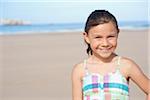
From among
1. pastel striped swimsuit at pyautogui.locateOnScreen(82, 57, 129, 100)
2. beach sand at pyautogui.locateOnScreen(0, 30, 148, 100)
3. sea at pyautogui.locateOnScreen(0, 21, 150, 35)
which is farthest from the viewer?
sea at pyautogui.locateOnScreen(0, 21, 150, 35)

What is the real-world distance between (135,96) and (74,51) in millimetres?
4972

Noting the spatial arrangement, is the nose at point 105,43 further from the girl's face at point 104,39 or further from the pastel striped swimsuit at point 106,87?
the pastel striped swimsuit at point 106,87

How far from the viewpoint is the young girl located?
2.17 meters

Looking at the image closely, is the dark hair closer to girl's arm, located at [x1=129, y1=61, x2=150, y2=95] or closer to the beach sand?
girl's arm, located at [x1=129, y1=61, x2=150, y2=95]

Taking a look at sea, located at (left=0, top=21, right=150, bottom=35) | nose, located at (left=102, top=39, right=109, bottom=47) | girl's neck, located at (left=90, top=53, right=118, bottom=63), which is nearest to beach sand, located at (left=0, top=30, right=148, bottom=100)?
girl's neck, located at (left=90, top=53, right=118, bottom=63)

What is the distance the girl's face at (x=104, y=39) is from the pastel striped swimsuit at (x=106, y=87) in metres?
0.11

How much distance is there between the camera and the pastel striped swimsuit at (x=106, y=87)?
2.15m

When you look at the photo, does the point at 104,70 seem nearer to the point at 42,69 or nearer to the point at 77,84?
the point at 77,84

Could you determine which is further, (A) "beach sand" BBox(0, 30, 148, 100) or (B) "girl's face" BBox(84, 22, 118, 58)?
(A) "beach sand" BBox(0, 30, 148, 100)

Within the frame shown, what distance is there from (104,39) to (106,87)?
0.76ft

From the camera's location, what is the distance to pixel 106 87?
7.12ft

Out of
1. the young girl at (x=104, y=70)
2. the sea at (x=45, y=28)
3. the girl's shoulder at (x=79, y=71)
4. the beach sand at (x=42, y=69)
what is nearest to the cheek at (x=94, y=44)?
the young girl at (x=104, y=70)

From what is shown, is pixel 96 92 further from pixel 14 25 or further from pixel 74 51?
pixel 14 25

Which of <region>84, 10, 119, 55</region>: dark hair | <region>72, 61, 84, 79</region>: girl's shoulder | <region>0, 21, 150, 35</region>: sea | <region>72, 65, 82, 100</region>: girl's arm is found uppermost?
<region>84, 10, 119, 55</region>: dark hair
